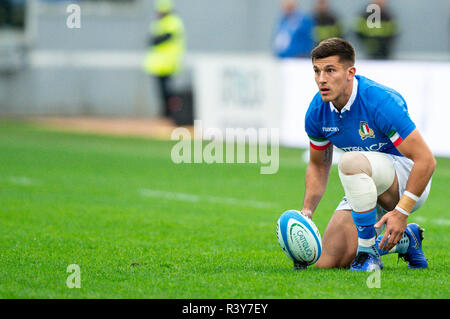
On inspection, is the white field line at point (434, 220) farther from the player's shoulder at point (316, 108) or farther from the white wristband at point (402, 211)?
the white wristband at point (402, 211)

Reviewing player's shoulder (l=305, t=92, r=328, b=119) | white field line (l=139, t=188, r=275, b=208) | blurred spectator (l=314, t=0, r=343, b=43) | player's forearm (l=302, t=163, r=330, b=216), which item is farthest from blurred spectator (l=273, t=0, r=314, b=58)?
player's shoulder (l=305, t=92, r=328, b=119)

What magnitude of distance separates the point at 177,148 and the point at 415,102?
4308 mm

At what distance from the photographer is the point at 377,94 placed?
6.00 metres

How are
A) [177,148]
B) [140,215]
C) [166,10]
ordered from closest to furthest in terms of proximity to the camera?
[140,215], [177,148], [166,10]

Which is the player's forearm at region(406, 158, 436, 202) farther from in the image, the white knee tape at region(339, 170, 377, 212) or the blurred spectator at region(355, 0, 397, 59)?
the blurred spectator at region(355, 0, 397, 59)

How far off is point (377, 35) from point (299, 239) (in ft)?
50.5

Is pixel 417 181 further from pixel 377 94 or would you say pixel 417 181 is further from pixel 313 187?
pixel 313 187

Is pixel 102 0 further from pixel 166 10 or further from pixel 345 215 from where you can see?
pixel 345 215

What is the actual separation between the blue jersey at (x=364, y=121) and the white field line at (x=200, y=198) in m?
3.47

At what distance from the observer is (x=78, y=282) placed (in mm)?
5598

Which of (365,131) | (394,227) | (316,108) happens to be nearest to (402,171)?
(365,131)

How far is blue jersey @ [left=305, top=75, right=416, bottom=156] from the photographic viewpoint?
5.84 m

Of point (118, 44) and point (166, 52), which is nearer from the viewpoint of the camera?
point (166, 52)
